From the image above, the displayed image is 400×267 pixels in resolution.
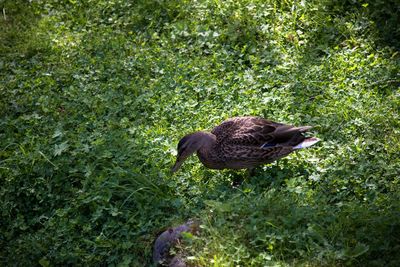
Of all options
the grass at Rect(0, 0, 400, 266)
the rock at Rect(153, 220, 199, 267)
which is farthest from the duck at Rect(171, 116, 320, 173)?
the rock at Rect(153, 220, 199, 267)

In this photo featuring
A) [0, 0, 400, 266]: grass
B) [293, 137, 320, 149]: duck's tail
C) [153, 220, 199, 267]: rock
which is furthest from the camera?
[293, 137, 320, 149]: duck's tail

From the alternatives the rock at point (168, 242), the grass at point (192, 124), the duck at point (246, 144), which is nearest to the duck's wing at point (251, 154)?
the duck at point (246, 144)

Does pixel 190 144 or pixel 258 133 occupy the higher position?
pixel 258 133

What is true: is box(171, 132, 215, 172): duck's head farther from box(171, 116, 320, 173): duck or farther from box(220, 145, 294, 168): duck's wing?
box(220, 145, 294, 168): duck's wing

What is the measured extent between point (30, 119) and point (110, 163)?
5.12ft

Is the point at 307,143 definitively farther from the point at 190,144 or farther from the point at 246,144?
the point at 190,144

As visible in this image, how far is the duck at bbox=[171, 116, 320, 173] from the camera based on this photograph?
6406mm

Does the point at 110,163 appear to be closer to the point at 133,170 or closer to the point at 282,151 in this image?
the point at 133,170

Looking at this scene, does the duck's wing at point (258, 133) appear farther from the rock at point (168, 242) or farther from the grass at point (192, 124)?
the rock at point (168, 242)

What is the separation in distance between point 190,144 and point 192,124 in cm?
93

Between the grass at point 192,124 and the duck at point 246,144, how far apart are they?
0.69 ft

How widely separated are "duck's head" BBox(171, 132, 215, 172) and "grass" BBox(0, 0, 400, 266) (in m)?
0.20

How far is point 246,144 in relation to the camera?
6469mm

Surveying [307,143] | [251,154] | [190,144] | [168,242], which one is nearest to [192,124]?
→ [190,144]
